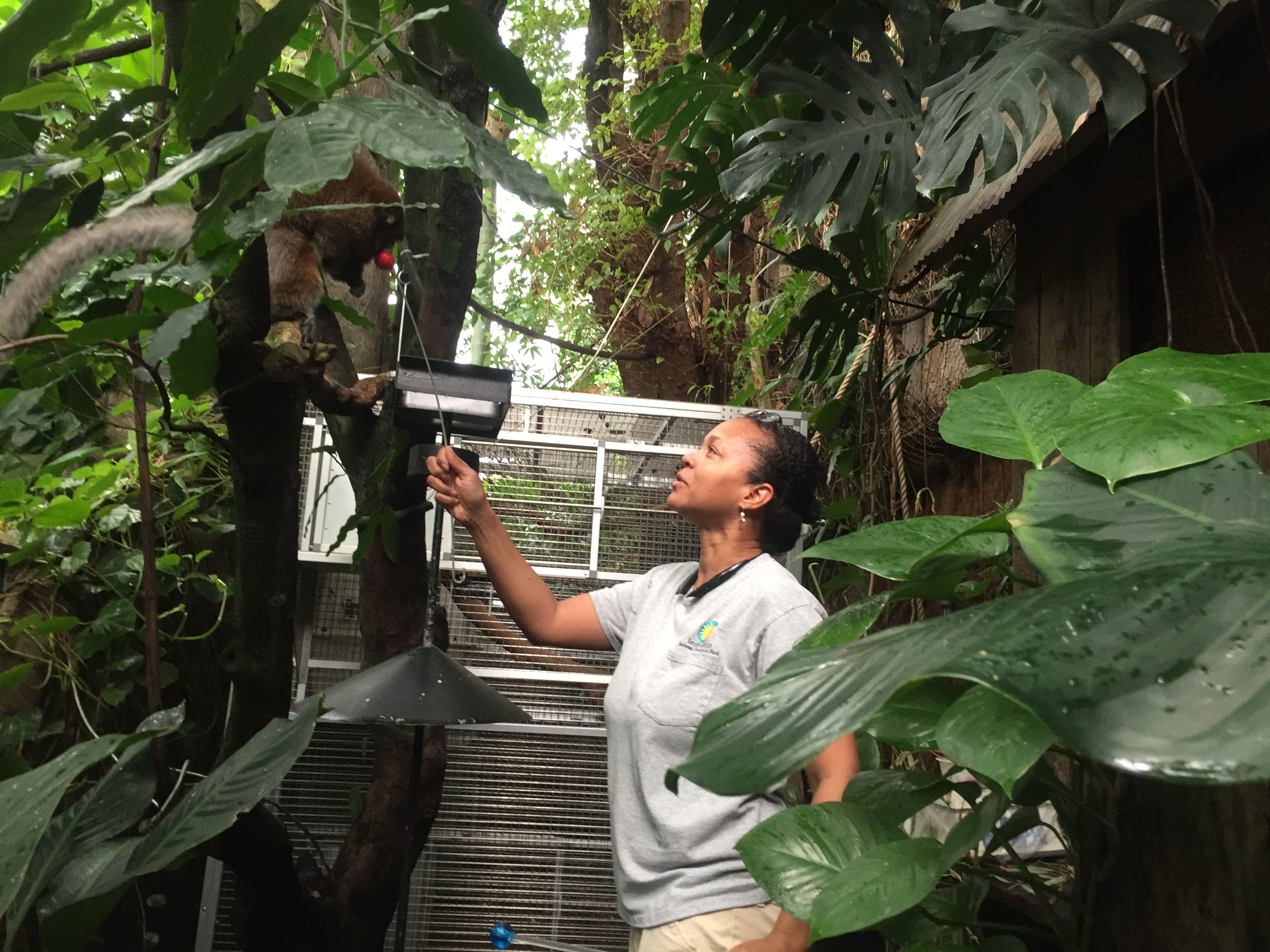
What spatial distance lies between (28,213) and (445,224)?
2.36ft

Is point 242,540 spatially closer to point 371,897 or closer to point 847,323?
point 371,897

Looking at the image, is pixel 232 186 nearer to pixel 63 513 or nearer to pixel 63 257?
pixel 63 257

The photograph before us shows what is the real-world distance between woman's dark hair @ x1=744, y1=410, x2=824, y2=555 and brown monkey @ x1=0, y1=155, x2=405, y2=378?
2.49 ft

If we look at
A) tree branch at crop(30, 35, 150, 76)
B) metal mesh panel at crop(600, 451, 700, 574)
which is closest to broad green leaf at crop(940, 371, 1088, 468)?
tree branch at crop(30, 35, 150, 76)

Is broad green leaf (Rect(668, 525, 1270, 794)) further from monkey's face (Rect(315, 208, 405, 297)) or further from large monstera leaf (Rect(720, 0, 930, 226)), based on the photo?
monkey's face (Rect(315, 208, 405, 297))

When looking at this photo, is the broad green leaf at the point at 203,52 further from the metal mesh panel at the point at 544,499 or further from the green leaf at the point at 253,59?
the metal mesh panel at the point at 544,499

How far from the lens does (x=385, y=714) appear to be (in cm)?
109

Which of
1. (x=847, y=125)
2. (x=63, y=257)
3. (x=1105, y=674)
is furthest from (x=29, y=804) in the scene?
(x=847, y=125)

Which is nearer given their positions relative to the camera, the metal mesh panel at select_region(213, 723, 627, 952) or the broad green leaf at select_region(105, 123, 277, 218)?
the broad green leaf at select_region(105, 123, 277, 218)

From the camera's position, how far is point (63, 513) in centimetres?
151

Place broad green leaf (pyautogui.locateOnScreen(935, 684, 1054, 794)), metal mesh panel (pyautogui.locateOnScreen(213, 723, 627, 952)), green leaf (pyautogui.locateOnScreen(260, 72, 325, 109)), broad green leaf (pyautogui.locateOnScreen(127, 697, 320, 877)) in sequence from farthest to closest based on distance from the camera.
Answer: metal mesh panel (pyautogui.locateOnScreen(213, 723, 627, 952)) < green leaf (pyautogui.locateOnScreen(260, 72, 325, 109)) < broad green leaf (pyautogui.locateOnScreen(127, 697, 320, 877)) < broad green leaf (pyautogui.locateOnScreen(935, 684, 1054, 794))

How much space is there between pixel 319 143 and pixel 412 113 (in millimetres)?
66

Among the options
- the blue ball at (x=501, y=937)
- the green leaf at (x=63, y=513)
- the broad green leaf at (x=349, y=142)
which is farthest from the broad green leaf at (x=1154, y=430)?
the green leaf at (x=63, y=513)

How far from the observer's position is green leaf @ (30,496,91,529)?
1507mm
